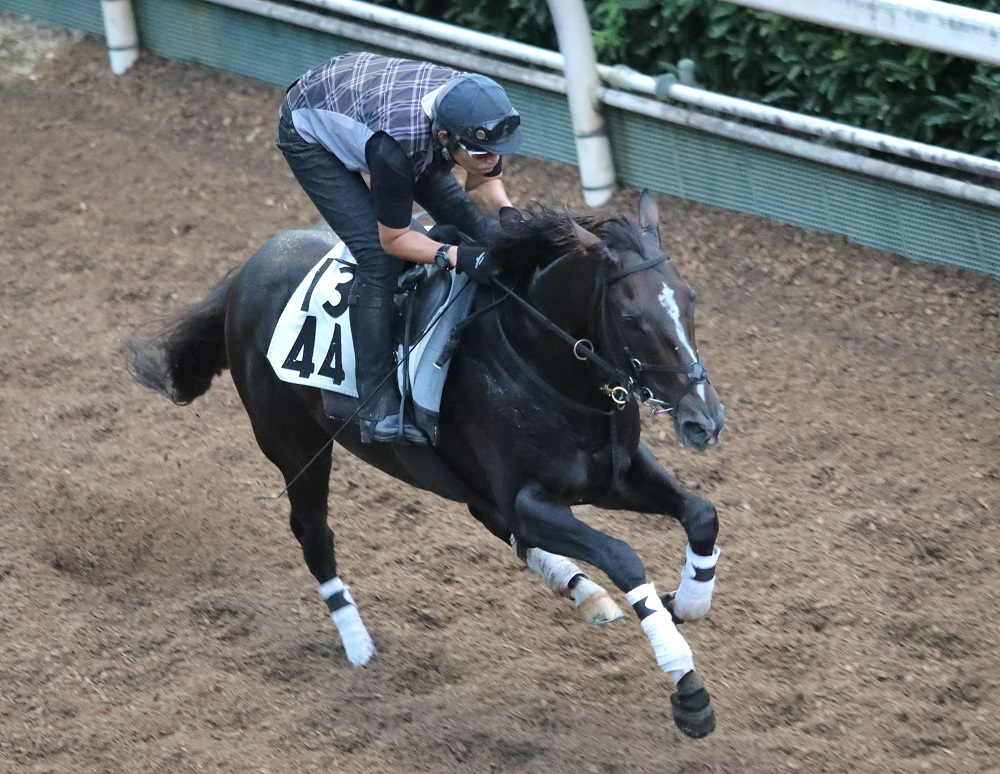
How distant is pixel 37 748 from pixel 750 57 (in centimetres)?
551

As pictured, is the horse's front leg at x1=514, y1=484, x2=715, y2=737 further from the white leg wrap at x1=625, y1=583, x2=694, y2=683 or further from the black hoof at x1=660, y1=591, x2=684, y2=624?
the black hoof at x1=660, y1=591, x2=684, y2=624

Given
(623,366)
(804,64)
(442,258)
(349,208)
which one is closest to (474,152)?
(442,258)

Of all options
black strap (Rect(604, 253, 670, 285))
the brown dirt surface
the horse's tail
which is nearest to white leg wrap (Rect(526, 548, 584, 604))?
the brown dirt surface

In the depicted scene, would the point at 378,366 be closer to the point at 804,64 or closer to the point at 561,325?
the point at 561,325

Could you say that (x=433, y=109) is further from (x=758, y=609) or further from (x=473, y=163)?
(x=758, y=609)

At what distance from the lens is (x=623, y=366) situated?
398cm

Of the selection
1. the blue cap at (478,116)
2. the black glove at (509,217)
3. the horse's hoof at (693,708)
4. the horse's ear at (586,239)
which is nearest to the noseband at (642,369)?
the horse's ear at (586,239)

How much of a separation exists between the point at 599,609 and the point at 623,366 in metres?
0.95

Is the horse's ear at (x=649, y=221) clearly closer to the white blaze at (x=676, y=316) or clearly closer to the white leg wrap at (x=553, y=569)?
the white blaze at (x=676, y=316)

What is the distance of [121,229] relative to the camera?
8797mm

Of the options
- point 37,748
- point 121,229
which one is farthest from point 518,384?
point 121,229

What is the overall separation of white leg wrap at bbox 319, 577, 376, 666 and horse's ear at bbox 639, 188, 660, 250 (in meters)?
2.13

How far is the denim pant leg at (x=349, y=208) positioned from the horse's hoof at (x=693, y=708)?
1709 millimetres

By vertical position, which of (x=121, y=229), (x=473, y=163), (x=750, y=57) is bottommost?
(x=121, y=229)
